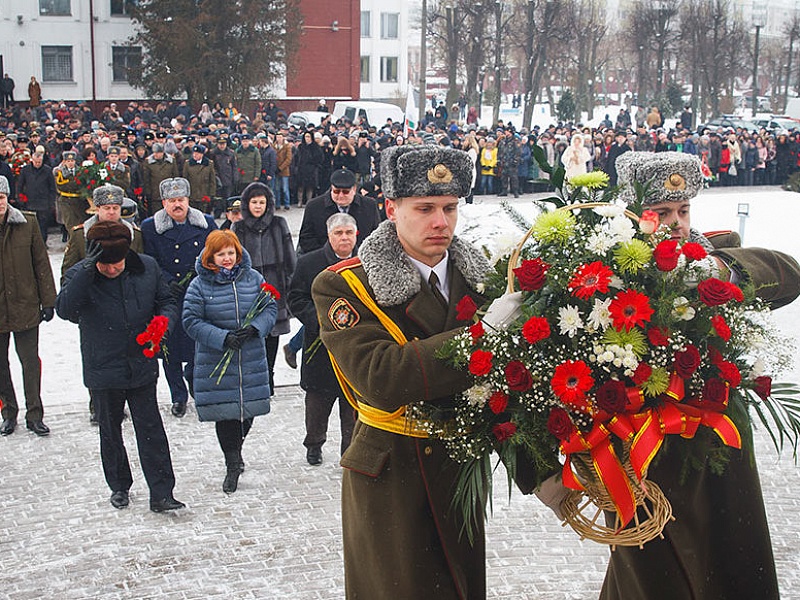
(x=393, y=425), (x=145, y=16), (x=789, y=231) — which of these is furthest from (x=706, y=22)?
(x=393, y=425)

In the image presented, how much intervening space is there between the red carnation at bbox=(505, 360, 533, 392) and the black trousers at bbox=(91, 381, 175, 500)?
13.3 feet

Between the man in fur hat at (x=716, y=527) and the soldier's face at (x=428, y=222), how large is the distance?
2.31 feet

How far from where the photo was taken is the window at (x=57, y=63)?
46.5 meters

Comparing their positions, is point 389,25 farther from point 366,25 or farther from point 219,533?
point 219,533

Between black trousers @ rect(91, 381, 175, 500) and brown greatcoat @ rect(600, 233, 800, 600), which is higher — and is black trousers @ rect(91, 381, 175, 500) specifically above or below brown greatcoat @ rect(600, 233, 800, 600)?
below

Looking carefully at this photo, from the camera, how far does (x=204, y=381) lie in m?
7.47

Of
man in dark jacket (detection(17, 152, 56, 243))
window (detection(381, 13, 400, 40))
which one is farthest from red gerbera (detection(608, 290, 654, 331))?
window (detection(381, 13, 400, 40))

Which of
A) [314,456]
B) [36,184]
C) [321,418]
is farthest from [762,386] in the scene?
[36,184]

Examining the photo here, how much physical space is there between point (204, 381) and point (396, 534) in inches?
147

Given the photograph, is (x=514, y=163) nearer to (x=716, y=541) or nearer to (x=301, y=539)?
(x=301, y=539)

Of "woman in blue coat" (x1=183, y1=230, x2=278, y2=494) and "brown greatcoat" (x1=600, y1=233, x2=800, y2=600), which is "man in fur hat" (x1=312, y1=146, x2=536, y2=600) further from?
"woman in blue coat" (x1=183, y1=230, x2=278, y2=494)

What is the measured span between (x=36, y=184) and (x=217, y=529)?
11.8m

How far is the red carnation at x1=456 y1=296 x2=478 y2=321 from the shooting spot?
12.7 feet

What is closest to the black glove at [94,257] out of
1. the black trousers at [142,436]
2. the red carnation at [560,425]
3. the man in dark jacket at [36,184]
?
the black trousers at [142,436]
